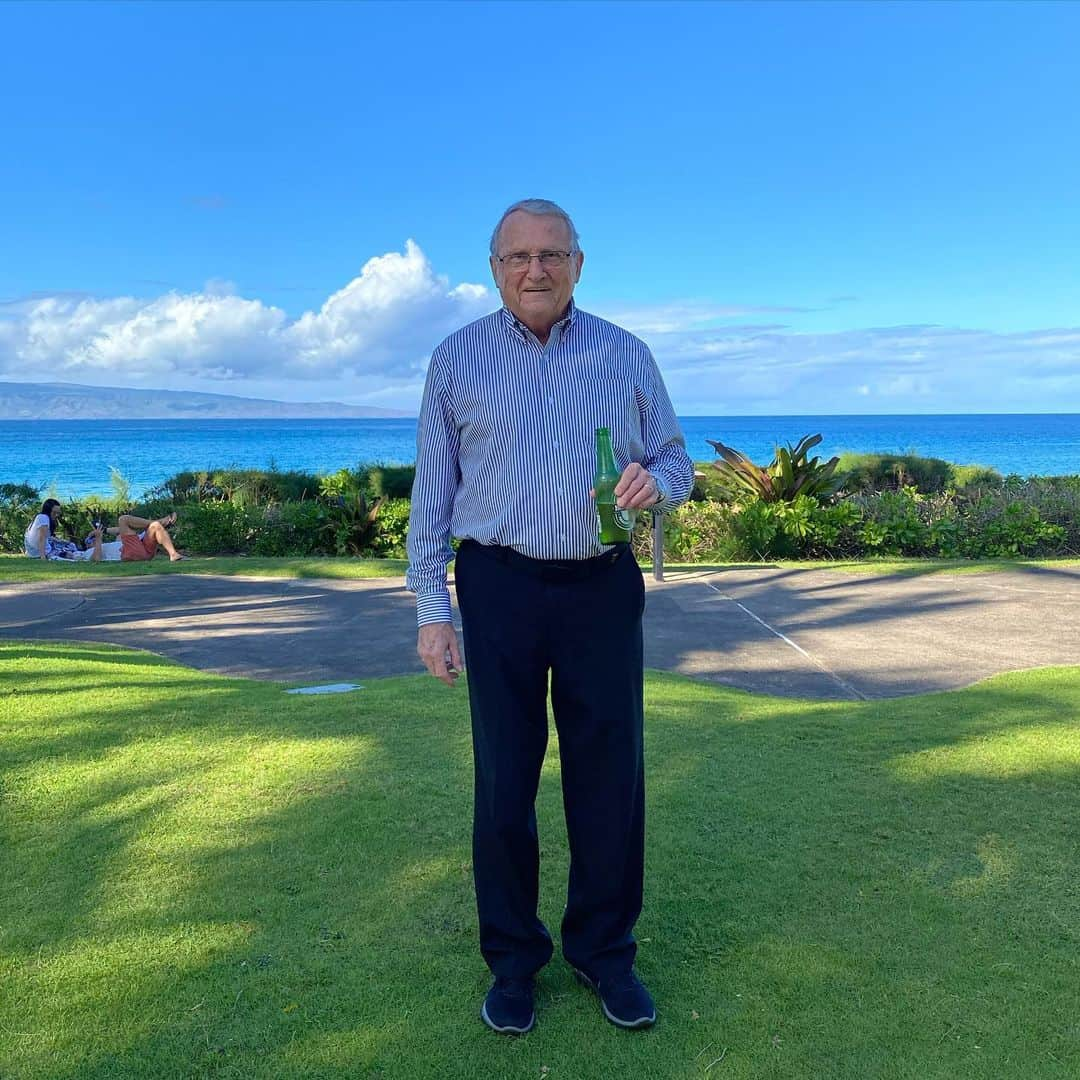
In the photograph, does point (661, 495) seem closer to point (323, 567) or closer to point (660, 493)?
point (660, 493)

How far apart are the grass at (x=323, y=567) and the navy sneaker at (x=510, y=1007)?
28.1 feet

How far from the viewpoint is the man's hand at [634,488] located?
2494 millimetres

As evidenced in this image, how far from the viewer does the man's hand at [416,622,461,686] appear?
2.84 metres

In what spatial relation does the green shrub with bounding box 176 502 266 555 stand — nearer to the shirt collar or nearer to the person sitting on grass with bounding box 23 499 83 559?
the person sitting on grass with bounding box 23 499 83 559

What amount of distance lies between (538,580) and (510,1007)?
1.16m

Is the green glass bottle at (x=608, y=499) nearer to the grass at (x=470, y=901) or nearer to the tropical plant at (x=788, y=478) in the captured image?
the grass at (x=470, y=901)

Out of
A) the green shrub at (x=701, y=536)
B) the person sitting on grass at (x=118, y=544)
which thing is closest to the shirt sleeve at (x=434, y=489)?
the green shrub at (x=701, y=536)

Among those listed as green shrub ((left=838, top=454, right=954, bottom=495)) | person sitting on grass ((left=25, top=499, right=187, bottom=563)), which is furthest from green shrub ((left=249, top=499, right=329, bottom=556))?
green shrub ((left=838, top=454, right=954, bottom=495))

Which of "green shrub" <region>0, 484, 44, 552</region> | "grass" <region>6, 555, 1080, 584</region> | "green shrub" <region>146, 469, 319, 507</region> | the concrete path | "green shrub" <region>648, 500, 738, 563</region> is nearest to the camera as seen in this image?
the concrete path

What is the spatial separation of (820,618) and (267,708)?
503 centimetres

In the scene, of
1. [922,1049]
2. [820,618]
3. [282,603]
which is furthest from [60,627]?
[922,1049]

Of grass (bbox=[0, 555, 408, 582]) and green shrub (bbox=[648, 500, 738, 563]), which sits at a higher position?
green shrub (bbox=[648, 500, 738, 563])

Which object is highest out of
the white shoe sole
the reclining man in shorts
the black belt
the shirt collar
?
the shirt collar

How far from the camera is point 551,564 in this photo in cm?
268
